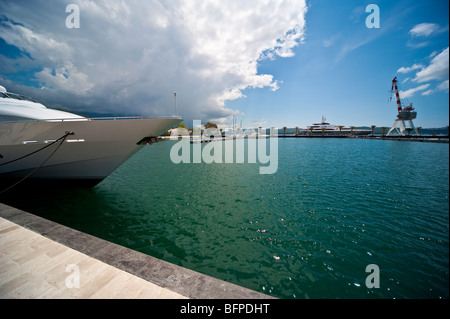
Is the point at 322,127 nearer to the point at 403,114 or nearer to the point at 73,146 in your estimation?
the point at 403,114

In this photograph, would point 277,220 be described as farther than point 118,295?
Yes

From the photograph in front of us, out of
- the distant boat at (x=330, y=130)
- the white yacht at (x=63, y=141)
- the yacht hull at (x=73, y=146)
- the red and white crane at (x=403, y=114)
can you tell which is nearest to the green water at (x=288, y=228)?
the yacht hull at (x=73, y=146)

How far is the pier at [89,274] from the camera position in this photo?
97.6 inches

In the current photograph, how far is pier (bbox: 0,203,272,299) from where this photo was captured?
97.6 inches

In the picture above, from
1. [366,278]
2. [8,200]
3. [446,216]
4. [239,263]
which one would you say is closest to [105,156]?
[8,200]

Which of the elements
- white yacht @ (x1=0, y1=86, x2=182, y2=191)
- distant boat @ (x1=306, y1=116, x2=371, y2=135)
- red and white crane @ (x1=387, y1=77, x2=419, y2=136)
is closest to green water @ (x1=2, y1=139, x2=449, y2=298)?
white yacht @ (x1=0, y1=86, x2=182, y2=191)

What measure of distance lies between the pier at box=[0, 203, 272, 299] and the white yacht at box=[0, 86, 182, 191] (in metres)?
5.09

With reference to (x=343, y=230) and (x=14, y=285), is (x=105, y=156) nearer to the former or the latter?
(x=14, y=285)

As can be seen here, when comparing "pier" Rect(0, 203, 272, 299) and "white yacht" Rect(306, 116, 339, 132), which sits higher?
"white yacht" Rect(306, 116, 339, 132)

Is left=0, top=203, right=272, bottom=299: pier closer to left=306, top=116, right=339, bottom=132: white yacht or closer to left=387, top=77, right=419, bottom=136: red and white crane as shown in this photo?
left=387, top=77, right=419, bottom=136: red and white crane

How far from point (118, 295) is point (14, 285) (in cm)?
192

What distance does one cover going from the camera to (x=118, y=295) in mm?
2414
